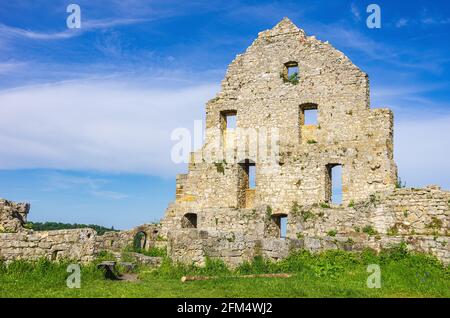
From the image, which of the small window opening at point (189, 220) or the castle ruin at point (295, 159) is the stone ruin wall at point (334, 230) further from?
the small window opening at point (189, 220)

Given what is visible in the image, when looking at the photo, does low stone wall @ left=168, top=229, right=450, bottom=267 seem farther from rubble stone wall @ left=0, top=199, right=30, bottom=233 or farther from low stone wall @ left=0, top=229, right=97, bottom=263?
rubble stone wall @ left=0, top=199, right=30, bottom=233

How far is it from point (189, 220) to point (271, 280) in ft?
42.5

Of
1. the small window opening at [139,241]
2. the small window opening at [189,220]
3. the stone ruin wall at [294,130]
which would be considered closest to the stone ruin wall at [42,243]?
the stone ruin wall at [294,130]

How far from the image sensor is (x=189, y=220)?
2503 centimetres

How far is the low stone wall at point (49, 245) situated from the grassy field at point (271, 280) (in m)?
0.34

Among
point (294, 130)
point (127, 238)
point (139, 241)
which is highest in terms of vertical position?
point (294, 130)

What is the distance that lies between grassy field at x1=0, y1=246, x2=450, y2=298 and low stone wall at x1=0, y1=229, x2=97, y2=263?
13.4 inches

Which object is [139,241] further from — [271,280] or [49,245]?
[271,280]

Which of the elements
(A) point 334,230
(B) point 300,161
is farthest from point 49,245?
(B) point 300,161

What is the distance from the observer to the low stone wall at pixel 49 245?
521 inches

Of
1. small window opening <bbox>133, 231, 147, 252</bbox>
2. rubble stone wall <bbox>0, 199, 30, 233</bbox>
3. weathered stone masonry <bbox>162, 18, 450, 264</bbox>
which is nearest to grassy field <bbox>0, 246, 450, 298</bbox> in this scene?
rubble stone wall <bbox>0, 199, 30, 233</bbox>

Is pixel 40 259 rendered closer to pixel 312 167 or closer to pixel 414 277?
pixel 414 277
